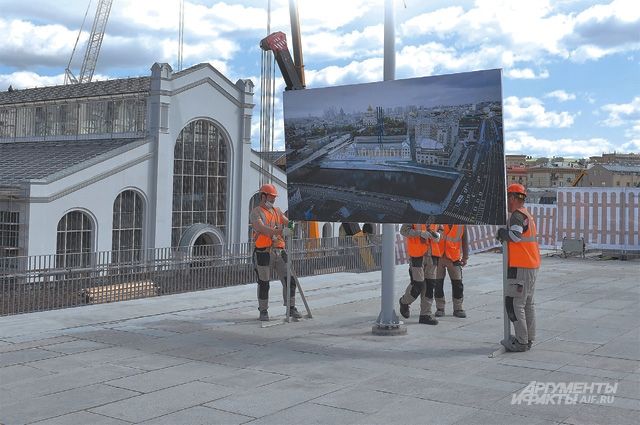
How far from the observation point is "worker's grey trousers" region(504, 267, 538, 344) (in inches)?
347

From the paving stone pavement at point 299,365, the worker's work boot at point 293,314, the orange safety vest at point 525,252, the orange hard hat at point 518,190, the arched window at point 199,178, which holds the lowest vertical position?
the paving stone pavement at point 299,365

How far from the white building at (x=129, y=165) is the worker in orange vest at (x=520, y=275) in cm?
2178

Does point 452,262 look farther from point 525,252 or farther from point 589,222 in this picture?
point 589,222

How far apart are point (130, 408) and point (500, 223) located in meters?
4.82

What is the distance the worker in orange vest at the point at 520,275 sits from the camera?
8.82 metres

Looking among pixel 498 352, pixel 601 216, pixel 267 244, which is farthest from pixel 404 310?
pixel 601 216

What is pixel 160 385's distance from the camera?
714 centimetres

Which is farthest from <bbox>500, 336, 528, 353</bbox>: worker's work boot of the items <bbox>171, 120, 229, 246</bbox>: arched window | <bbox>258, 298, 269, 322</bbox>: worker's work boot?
<bbox>171, 120, 229, 246</bbox>: arched window

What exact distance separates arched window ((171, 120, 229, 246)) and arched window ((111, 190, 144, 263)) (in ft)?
5.88

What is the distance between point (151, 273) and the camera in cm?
1510

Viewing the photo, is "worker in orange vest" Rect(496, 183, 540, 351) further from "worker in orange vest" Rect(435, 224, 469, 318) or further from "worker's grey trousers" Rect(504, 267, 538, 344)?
"worker in orange vest" Rect(435, 224, 469, 318)

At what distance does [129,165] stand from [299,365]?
24917 mm

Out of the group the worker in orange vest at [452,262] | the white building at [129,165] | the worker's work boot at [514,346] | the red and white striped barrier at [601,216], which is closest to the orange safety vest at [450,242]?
the worker in orange vest at [452,262]

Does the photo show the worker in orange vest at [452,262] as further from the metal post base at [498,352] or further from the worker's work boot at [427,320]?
the metal post base at [498,352]
